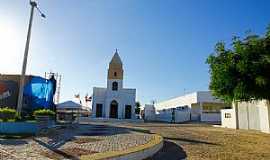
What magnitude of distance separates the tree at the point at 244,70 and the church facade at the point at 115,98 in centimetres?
3128

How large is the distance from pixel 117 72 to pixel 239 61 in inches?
1350

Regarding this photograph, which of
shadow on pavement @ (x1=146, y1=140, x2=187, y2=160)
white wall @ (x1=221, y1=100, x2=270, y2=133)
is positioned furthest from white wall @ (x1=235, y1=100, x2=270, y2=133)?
→ shadow on pavement @ (x1=146, y1=140, x2=187, y2=160)

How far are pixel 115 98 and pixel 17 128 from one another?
3331cm

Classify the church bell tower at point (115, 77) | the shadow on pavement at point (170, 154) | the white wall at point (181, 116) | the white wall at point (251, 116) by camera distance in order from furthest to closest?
the white wall at point (181, 116) → the church bell tower at point (115, 77) → the white wall at point (251, 116) → the shadow on pavement at point (170, 154)

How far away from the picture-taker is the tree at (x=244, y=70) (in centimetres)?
1529

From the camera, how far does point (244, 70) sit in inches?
619

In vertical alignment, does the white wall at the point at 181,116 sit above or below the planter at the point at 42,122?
above

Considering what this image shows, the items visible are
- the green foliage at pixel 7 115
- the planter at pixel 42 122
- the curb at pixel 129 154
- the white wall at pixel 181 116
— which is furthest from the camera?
the white wall at pixel 181 116

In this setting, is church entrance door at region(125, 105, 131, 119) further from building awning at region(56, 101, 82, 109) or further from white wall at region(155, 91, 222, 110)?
building awning at region(56, 101, 82, 109)

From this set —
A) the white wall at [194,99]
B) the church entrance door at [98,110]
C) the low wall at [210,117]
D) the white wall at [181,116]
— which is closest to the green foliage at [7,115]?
the white wall at [194,99]

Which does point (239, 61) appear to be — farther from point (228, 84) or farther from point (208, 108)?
point (208, 108)

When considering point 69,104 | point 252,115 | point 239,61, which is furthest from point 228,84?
point 69,104

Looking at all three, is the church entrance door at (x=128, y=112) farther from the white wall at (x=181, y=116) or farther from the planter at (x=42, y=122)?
the planter at (x=42, y=122)

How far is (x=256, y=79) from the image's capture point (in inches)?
595
